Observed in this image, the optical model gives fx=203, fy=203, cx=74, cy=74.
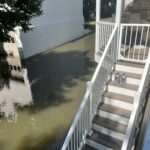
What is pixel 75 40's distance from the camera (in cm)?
1423

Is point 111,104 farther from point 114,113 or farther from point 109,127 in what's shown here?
point 109,127

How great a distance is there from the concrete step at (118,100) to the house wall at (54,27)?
6.91 m

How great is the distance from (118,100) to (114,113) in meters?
0.32

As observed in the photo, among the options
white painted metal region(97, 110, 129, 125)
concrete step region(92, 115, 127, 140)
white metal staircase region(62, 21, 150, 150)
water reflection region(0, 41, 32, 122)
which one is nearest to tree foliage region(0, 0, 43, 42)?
white metal staircase region(62, 21, 150, 150)

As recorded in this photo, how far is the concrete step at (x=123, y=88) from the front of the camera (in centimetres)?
457

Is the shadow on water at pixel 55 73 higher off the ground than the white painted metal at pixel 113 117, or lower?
lower

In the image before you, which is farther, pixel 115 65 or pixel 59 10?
pixel 59 10

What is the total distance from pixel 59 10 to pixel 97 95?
9.74m

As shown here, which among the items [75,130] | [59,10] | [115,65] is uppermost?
[59,10]

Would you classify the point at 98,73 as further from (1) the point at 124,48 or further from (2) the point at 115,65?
(1) the point at 124,48

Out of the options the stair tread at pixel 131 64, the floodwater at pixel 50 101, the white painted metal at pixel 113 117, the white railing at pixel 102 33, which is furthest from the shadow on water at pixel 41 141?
the white railing at pixel 102 33

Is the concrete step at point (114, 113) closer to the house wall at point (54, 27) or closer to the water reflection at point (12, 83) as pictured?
the water reflection at point (12, 83)

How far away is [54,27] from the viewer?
12.7 meters

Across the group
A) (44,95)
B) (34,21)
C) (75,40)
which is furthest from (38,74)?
(75,40)
